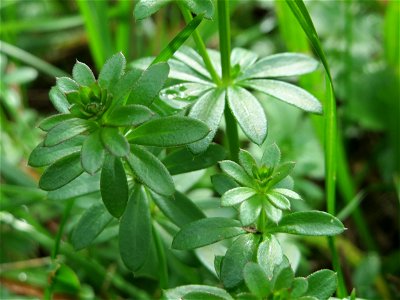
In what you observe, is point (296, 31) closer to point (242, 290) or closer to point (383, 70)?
point (383, 70)

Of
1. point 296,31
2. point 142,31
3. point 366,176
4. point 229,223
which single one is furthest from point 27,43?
point 229,223

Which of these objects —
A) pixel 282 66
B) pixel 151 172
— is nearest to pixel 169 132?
pixel 151 172

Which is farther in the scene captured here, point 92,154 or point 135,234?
point 135,234

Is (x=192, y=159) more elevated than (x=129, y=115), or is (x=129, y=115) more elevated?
(x=129, y=115)

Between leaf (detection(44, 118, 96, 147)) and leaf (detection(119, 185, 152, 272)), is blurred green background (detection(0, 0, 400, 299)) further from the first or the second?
leaf (detection(44, 118, 96, 147))

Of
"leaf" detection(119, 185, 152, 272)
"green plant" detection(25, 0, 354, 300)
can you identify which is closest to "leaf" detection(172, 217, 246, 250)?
"green plant" detection(25, 0, 354, 300)

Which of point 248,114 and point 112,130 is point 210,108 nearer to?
point 248,114
